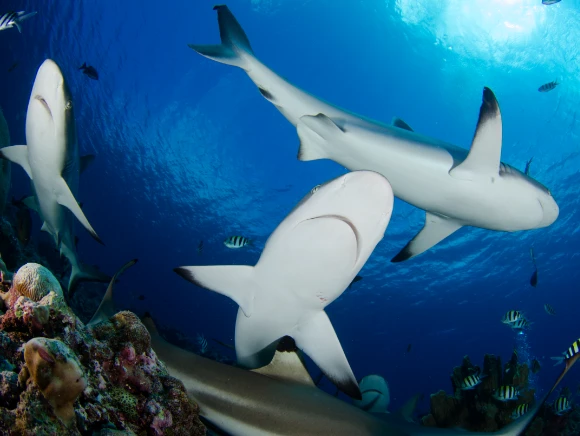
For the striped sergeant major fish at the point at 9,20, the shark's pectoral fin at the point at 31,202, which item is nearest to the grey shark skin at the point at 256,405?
the shark's pectoral fin at the point at 31,202

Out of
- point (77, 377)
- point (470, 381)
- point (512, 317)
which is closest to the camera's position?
point (77, 377)

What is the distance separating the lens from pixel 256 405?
293 cm

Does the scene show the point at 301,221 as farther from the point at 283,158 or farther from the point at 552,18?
the point at 283,158

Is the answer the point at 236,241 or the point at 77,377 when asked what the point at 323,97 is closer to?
the point at 236,241

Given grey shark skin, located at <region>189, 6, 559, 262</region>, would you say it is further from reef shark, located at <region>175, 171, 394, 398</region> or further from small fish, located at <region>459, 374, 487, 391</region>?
small fish, located at <region>459, 374, 487, 391</region>

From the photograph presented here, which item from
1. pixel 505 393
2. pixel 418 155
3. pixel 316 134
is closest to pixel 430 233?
pixel 418 155

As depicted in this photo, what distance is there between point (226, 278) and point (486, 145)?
3200 millimetres

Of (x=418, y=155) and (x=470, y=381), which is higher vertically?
(x=418, y=155)

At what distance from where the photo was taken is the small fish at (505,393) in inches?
226

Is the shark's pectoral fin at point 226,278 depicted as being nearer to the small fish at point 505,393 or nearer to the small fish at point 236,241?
the small fish at point 505,393

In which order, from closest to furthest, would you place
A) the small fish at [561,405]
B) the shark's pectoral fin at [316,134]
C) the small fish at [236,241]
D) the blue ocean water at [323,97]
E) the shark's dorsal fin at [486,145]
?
the shark's dorsal fin at [486,145] → the shark's pectoral fin at [316,134] → the small fish at [561,405] → the small fish at [236,241] → the blue ocean water at [323,97]

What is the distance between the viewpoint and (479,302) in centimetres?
4069

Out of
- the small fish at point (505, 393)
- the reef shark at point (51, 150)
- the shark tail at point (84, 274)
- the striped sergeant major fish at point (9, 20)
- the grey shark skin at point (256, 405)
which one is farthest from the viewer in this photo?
the shark tail at point (84, 274)

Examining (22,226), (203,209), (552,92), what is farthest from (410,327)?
(22,226)
